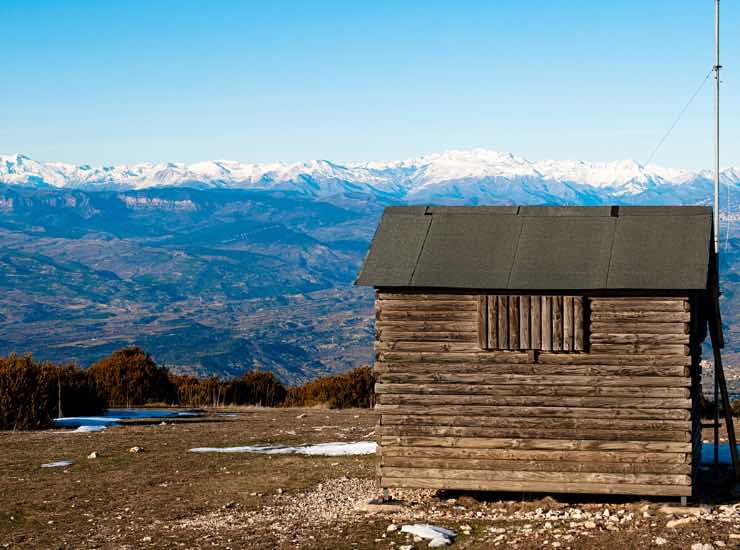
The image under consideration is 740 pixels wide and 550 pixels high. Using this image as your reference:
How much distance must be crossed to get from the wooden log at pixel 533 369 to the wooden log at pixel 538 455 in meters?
1.24

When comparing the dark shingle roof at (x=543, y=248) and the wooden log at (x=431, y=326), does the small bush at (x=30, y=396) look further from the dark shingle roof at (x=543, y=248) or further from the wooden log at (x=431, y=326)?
the wooden log at (x=431, y=326)

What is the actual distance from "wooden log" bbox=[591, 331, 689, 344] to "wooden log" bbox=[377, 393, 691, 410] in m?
0.89

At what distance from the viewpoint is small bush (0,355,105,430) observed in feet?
97.7

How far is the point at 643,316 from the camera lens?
16547mm

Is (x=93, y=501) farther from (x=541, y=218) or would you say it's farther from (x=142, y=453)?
(x=541, y=218)

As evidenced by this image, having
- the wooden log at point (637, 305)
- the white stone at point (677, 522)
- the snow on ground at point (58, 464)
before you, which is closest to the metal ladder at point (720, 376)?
the wooden log at point (637, 305)

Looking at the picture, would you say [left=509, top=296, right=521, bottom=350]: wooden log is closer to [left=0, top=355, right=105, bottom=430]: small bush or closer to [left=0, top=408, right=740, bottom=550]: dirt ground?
[left=0, top=408, right=740, bottom=550]: dirt ground

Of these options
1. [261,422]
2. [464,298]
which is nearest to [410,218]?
[464,298]

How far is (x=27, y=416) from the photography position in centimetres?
2983

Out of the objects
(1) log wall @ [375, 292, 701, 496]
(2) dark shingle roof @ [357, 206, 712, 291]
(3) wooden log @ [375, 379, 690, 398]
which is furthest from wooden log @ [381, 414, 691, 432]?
(2) dark shingle roof @ [357, 206, 712, 291]

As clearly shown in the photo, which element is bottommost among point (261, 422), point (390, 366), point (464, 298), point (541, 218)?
point (261, 422)

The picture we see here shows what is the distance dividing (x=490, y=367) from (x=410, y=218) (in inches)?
126

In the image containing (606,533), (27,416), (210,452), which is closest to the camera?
(606,533)

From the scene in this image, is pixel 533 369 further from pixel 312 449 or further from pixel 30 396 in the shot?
pixel 30 396
